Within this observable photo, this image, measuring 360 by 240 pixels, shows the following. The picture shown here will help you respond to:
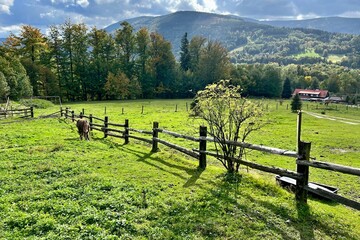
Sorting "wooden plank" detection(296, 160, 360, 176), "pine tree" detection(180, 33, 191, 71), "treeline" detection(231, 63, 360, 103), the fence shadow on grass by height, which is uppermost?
"pine tree" detection(180, 33, 191, 71)

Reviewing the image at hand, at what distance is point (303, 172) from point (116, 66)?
58.6 metres

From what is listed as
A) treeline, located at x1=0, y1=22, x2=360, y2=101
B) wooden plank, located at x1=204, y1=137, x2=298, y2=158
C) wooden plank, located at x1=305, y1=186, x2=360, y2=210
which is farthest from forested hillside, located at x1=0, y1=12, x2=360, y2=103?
wooden plank, located at x1=305, y1=186, x2=360, y2=210

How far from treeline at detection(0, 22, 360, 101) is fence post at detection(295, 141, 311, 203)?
45.3m

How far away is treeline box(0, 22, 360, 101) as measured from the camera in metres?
52.2

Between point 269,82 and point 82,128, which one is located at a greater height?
point 269,82

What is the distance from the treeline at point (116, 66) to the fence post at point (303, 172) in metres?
45.3

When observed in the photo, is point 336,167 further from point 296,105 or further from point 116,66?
point 116,66

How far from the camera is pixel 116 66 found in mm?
60562

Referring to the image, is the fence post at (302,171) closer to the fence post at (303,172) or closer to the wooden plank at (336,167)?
the fence post at (303,172)

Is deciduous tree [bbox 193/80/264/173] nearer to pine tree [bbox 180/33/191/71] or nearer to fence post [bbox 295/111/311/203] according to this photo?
fence post [bbox 295/111/311/203]

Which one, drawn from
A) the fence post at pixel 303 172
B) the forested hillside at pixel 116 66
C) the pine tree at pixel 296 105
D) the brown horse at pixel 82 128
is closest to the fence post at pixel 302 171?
the fence post at pixel 303 172

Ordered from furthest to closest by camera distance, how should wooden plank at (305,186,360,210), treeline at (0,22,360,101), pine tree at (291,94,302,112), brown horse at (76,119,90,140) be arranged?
treeline at (0,22,360,101)
pine tree at (291,94,302,112)
brown horse at (76,119,90,140)
wooden plank at (305,186,360,210)

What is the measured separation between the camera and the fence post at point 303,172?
5996mm

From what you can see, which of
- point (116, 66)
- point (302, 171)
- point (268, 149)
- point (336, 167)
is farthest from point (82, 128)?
point (116, 66)
